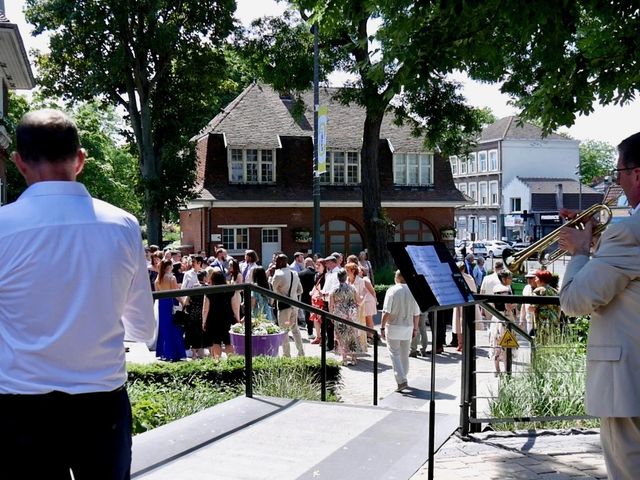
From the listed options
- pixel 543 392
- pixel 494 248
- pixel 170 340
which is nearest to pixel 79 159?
pixel 543 392

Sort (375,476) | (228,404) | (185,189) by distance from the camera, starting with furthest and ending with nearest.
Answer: (185,189) < (228,404) < (375,476)

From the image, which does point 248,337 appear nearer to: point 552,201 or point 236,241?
point 236,241

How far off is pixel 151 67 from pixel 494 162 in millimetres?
51149

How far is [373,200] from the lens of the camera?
1104 inches

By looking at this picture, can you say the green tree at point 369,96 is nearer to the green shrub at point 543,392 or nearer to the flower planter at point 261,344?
the flower planter at point 261,344

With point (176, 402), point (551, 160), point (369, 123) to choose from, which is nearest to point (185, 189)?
point (369, 123)

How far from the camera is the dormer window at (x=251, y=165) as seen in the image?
38219 mm

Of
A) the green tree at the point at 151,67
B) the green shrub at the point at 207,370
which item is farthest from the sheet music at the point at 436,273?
the green tree at the point at 151,67

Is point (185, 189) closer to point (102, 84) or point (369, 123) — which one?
point (102, 84)

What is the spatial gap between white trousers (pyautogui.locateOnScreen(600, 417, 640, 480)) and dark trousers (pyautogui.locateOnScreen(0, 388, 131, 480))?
7.79 feet

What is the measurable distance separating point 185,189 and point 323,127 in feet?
42.0

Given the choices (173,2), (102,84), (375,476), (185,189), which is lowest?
Answer: (375,476)

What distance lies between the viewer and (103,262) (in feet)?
8.49

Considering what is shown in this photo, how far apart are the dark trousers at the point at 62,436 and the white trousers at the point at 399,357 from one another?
913 centimetres
